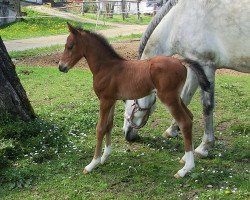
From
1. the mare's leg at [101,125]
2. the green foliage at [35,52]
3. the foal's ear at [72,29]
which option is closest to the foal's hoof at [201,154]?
the mare's leg at [101,125]

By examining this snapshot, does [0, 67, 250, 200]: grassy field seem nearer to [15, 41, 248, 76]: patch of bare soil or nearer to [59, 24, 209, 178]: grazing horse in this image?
[59, 24, 209, 178]: grazing horse

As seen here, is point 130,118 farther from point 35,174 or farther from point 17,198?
point 17,198

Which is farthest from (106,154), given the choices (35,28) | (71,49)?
(35,28)

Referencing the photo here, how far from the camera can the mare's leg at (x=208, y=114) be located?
585cm

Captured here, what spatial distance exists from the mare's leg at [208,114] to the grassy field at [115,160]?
0.13 metres

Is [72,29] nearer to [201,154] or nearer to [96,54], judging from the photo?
[96,54]

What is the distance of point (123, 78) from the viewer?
5.08 meters

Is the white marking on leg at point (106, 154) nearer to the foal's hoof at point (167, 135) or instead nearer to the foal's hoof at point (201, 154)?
the foal's hoof at point (201, 154)

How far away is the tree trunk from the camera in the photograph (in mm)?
6230

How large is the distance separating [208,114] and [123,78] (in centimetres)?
149

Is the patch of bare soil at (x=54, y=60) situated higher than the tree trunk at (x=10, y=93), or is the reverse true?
the tree trunk at (x=10, y=93)

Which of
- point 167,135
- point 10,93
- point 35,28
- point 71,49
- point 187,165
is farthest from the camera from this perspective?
point 35,28

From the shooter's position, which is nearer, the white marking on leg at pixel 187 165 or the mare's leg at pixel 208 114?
the white marking on leg at pixel 187 165

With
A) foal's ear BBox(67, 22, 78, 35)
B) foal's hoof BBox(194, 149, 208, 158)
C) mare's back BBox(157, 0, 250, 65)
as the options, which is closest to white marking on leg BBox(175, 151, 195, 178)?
foal's hoof BBox(194, 149, 208, 158)
